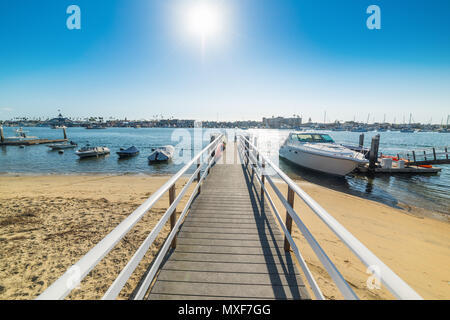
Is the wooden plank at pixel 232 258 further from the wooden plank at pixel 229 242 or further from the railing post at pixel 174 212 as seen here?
the wooden plank at pixel 229 242

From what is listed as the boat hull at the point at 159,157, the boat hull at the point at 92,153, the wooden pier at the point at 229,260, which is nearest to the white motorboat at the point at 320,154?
the wooden pier at the point at 229,260

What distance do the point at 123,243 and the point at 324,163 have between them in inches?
529

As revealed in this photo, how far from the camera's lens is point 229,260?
2.85 metres

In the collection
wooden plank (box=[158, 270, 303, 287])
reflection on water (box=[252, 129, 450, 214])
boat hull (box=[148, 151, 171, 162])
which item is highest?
wooden plank (box=[158, 270, 303, 287])

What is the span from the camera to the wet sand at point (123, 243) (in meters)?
3.72

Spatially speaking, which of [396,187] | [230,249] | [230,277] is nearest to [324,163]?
[396,187]

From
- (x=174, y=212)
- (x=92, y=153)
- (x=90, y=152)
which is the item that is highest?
(x=174, y=212)

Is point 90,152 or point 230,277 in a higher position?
point 230,277

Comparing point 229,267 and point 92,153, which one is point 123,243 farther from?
point 92,153

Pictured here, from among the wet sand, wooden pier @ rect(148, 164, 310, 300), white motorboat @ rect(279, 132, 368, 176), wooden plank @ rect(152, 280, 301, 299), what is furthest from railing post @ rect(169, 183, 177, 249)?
white motorboat @ rect(279, 132, 368, 176)

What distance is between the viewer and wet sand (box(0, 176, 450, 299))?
3.72 meters

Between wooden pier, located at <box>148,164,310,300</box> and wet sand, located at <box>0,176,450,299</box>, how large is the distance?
1402 millimetres

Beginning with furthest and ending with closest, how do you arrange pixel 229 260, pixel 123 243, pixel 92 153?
pixel 92 153, pixel 123 243, pixel 229 260

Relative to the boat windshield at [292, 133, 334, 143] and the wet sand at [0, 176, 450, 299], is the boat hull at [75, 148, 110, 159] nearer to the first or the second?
the wet sand at [0, 176, 450, 299]
